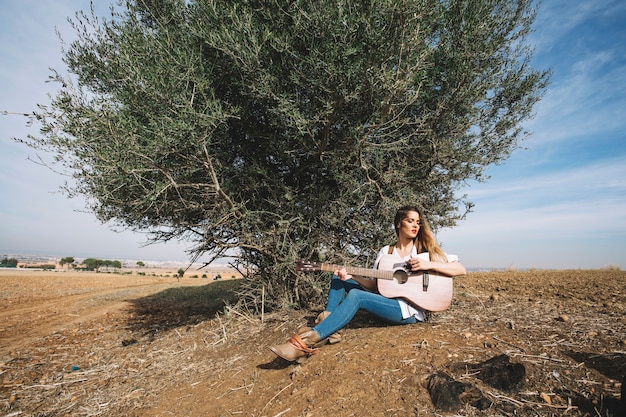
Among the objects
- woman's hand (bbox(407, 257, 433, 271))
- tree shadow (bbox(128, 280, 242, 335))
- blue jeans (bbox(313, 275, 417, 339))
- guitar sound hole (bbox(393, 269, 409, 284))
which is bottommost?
tree shadow (bbox(128, 280, 242, 335))

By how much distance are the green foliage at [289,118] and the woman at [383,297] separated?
1.35 metres

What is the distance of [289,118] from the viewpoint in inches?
228

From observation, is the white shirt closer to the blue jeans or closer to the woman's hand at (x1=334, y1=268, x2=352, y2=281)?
the blue jeans

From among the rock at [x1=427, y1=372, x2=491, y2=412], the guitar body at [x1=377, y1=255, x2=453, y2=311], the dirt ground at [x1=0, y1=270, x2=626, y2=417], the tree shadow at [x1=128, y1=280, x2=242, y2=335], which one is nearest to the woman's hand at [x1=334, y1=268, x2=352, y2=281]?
the guitar body at [x1=377, y1=255, x2=453, y2=311]

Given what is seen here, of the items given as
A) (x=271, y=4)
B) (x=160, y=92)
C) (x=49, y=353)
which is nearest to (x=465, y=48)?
(x=271, y=4)

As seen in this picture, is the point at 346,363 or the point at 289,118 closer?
the point at 346,363

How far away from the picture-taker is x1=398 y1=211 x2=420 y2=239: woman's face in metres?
4.83

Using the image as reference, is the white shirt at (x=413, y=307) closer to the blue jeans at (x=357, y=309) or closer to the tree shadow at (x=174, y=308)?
the blue jeans at (x=357, y=309)

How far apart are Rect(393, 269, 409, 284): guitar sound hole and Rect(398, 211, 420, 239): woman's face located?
0.58 meters

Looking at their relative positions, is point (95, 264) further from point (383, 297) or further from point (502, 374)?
point (502, 374)

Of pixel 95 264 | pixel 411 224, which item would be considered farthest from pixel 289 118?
pixel 95 264

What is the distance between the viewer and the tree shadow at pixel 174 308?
8.00 m

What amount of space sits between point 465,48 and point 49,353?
9767mm

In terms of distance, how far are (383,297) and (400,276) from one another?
0.39 m
